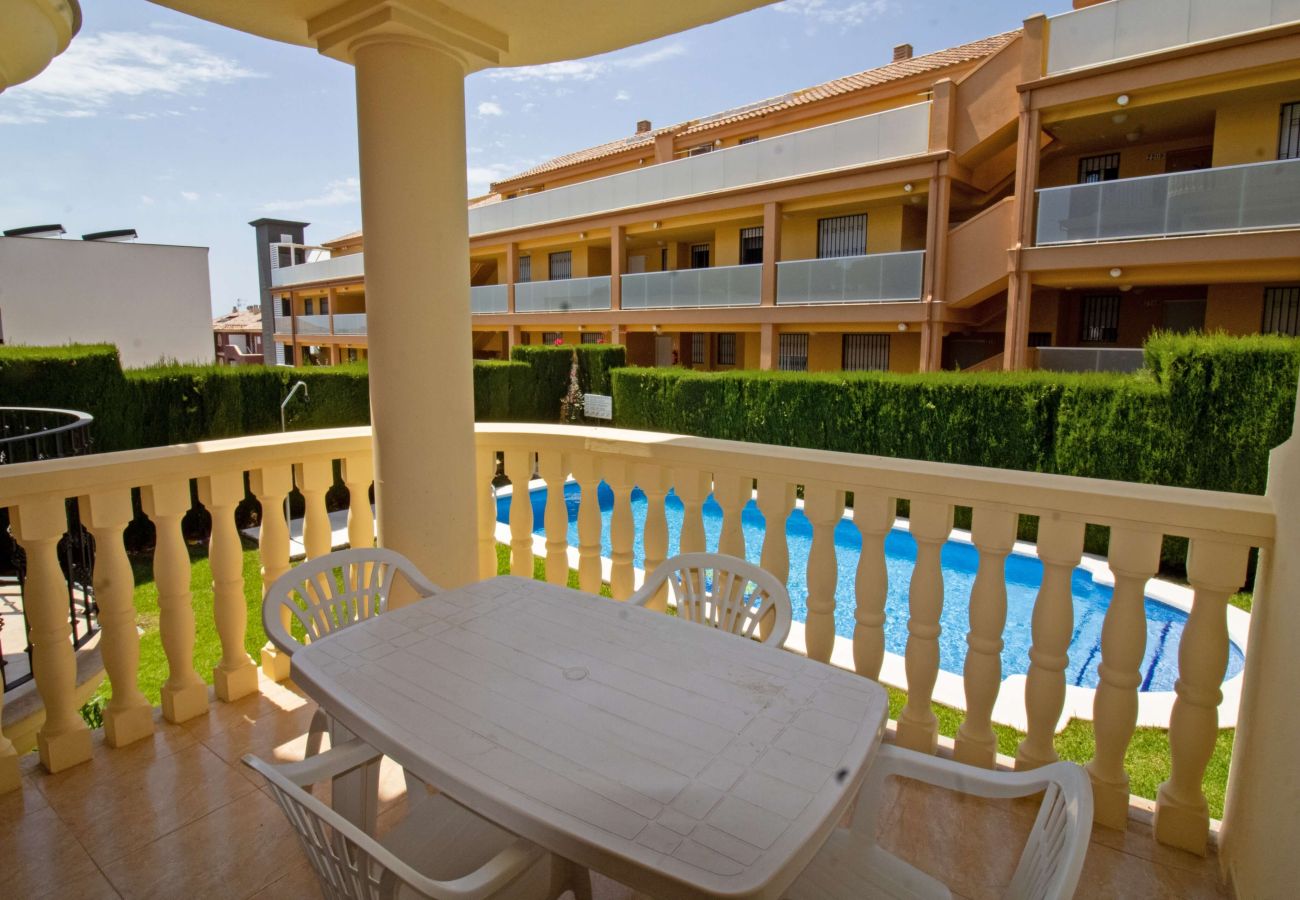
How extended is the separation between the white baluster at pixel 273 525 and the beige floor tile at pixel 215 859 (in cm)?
79

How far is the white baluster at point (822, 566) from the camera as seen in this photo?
2.44 meters

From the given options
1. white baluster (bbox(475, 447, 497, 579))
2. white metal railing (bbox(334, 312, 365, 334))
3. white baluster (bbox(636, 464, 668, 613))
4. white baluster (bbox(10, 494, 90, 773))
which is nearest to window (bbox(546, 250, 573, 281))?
white metal railing (bbox(334, 312, 365, 334))

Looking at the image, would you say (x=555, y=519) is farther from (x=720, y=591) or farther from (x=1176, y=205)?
(x=1176, y=205)

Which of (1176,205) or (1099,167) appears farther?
(1099,167)

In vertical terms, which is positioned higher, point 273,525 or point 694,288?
point 694,288

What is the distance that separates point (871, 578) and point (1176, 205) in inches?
454

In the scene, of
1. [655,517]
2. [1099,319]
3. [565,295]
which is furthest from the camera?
[565,295]

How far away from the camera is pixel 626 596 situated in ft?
10.3

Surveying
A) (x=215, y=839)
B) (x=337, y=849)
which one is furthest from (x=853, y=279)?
(x=337, y=849)

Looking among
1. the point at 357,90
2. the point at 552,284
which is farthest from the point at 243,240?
the point at 357,90

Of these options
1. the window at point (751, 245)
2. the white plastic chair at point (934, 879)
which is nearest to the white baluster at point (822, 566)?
the white plastic chair at point (934, 879)

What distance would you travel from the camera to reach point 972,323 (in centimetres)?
1488

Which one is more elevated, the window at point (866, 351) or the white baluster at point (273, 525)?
the window at point (866, 351)

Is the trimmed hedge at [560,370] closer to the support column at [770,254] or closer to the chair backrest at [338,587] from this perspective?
the support column at [770,254]
